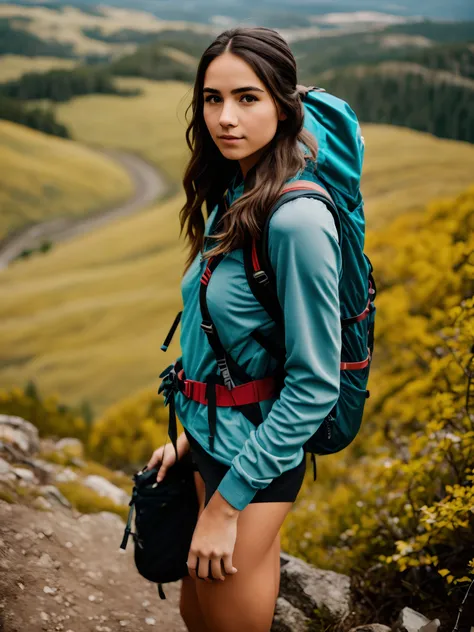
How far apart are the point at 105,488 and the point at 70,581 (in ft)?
4.31

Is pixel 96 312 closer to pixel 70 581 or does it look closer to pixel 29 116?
pixel 29 116

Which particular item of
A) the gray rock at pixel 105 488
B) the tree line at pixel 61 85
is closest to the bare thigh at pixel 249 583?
the gray rock at pixel 105 488

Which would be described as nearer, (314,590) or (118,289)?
(314,590)

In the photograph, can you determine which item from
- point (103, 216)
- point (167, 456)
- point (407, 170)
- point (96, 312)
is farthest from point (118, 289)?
point (167, 456)

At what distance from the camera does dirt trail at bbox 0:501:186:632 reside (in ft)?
5.72

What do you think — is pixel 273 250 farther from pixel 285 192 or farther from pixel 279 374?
pixel 279 374

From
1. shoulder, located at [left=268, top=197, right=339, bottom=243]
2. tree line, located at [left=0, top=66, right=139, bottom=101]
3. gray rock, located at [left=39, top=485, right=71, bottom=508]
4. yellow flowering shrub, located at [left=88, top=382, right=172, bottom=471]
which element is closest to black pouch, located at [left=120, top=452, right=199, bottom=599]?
shoulder, located at [left=268, top=197, right=339, bottom=243]

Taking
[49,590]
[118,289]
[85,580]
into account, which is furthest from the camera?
[118,289]

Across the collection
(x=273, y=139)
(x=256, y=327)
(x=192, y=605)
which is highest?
(x=273, y=139)

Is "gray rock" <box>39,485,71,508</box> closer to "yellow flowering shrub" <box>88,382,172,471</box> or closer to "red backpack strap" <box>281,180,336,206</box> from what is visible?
"yellow flowering shrub" <box>88,382,172,471</box>

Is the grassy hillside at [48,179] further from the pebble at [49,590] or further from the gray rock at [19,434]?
the pebble at [49,590]

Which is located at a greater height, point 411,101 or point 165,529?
point 411,101

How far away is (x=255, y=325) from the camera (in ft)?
3.68

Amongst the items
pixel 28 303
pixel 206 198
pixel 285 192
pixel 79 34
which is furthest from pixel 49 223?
pixel 285 192
